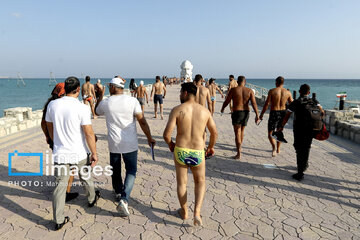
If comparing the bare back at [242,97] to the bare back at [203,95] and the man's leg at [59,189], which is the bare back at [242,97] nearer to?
the bare back at [203,95]

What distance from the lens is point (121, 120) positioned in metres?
3.08

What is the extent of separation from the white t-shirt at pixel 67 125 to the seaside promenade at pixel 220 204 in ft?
3.09

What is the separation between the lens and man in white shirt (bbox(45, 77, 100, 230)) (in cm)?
284

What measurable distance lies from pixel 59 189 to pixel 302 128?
4.10m

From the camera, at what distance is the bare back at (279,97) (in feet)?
18.6

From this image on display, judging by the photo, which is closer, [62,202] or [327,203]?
[62,202]

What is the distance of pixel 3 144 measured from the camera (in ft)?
22.3

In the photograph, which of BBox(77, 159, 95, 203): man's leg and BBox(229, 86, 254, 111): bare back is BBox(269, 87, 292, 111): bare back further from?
BBox(77, 159, 95, 203): man's leg

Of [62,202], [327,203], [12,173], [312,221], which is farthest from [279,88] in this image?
[12,173]

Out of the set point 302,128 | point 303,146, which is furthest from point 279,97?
point 303,146

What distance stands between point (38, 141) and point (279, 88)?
7.00m

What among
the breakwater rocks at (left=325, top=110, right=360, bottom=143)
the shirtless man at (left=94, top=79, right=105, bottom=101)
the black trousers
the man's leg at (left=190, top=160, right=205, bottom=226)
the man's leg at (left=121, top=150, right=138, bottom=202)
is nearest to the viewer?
the man's leg at (left=190, top=160, right=205, bottom=226)

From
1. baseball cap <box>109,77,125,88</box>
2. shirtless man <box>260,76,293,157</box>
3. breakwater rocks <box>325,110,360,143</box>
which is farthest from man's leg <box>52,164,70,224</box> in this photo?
breakwater rocks <box>325,110,360,143</box>

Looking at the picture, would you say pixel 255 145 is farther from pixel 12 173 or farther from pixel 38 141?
pixel 38 141
